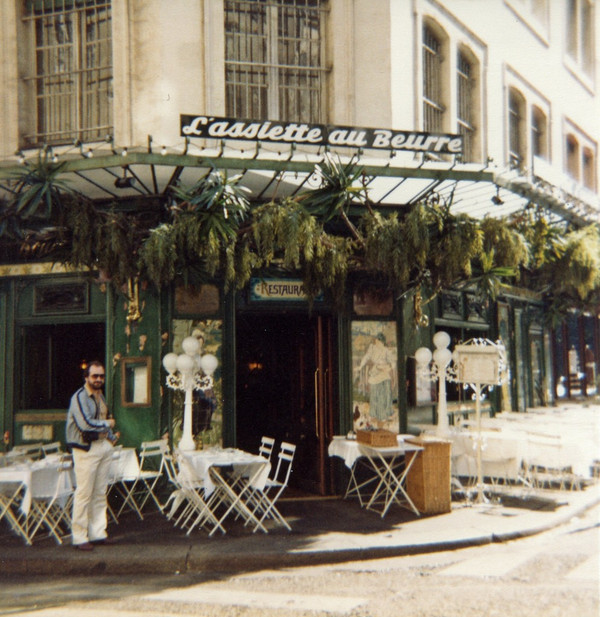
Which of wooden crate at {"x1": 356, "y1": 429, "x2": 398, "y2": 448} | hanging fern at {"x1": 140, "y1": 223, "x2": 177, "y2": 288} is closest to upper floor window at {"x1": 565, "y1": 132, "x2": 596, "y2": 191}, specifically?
wooden crate at {"x1": 356, "y1": 429, "x2": 398, "y2": 448}

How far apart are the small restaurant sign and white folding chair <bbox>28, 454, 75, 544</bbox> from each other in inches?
141

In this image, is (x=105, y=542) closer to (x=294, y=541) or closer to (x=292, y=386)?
(x=294, y=541)

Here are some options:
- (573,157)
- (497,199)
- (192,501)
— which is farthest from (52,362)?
(573,157)

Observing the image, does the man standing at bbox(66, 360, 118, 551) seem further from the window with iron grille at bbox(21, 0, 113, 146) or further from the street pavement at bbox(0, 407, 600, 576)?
the window with iron grille at bbox(21, 0, 113, 146)

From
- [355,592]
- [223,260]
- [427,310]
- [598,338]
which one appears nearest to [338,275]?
[223,260]

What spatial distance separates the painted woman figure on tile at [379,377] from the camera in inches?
449

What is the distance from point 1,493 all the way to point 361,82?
7485 millimetres

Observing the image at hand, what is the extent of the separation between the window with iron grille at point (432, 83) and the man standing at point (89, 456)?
23.7ft

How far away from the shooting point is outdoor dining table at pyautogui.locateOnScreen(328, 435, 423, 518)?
31.5 feet

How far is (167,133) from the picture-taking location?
33.5 ft

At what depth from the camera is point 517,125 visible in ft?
52.9

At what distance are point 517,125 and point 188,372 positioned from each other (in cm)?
981

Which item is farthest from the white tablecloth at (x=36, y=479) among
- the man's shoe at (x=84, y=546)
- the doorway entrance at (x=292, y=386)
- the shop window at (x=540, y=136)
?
the shop window at (x=540, y=136)

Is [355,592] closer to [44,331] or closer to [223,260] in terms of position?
[223,260]
